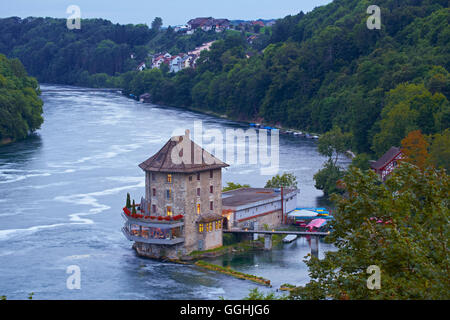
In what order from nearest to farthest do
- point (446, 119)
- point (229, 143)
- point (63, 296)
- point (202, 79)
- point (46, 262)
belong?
point (63, 296)
point (46, 262)
point (446, 119)
point (229, 143)
point (202, 79)

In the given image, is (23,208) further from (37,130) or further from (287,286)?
(37,130)

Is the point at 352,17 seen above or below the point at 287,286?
above

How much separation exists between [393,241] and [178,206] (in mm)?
31872

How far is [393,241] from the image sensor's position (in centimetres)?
2408

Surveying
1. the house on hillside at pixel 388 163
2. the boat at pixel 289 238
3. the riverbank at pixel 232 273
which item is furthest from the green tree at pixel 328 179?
the riverbank at pixel 232 273

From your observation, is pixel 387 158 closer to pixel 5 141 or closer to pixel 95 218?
pixel 95 218

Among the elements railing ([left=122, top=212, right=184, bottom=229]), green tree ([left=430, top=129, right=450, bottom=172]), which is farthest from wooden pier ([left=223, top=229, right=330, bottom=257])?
green tree ([left=430, top=129, right=450, bottom=172])

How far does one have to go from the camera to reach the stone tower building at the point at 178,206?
54094 mm

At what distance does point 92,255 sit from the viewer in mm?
53312

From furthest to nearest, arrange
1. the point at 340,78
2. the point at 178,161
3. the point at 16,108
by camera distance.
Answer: the point at 340,78, the point at 16,108, the point at 178,161

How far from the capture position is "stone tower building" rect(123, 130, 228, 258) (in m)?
54.1

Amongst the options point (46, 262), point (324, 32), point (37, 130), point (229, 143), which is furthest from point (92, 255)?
point (324, 32)

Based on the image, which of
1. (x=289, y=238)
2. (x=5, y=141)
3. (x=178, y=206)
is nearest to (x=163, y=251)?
(x=178, y=206)

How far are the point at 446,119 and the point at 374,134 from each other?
40.7ft
